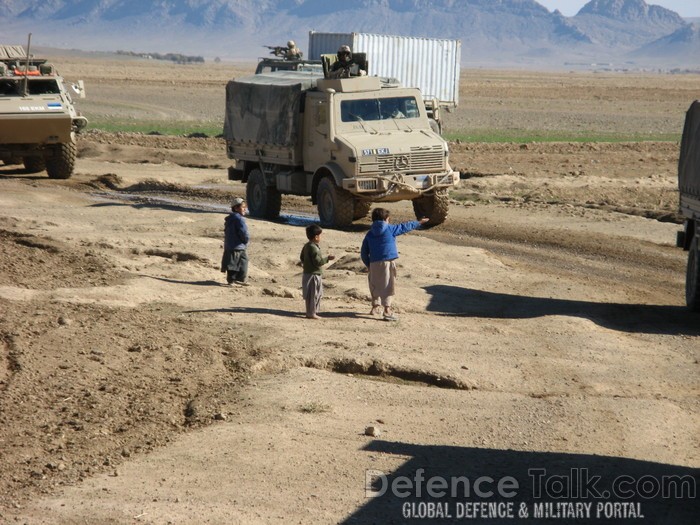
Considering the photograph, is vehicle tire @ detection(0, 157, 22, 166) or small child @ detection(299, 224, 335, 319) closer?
small child @ detection(299, 224, 335, 319)

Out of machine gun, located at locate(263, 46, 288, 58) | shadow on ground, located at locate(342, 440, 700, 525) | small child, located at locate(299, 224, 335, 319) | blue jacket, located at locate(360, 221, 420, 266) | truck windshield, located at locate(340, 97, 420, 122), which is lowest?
shadow on ground, located at locate(342, 440, 700, 525)

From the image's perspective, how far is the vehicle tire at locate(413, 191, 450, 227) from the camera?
19.7 metres

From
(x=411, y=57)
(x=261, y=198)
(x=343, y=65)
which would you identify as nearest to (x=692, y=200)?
(x=343, y=65)

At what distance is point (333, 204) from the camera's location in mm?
19156

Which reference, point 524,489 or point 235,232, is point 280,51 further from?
point 524,489

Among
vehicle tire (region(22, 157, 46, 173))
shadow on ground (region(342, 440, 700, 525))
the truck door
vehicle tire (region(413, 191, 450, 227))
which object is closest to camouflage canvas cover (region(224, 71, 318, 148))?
the truck door

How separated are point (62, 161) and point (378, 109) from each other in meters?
8.76

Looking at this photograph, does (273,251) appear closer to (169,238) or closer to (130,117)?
(169,238)

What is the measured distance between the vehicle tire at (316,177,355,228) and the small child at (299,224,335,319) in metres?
6.19

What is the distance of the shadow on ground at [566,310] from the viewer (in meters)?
13.6

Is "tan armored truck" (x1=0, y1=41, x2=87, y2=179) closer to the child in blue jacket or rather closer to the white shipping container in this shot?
the white shipping container

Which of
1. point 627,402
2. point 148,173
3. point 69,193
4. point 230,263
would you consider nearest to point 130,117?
point 148,173

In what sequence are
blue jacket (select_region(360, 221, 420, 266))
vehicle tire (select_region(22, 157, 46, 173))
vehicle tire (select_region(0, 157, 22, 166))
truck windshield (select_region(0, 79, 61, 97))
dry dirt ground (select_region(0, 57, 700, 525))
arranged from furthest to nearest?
vehicle tire (select_region(22, 157, 46, 173)) < vehicle tire (select_region(0, 157, 22, 166)) < truck windshield (select_region(0, 79, 61, 97)) < blue jacket (select_region(360, 221, 420, 266)) < dry dirt ground (select_region(0, 57, 700, 525))

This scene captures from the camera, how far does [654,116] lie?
56219mm
